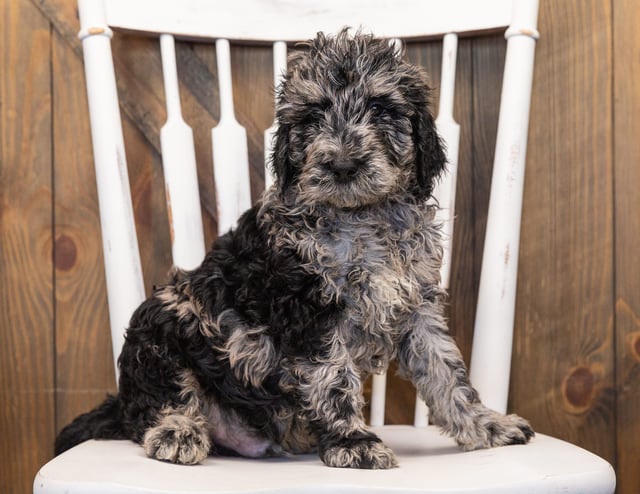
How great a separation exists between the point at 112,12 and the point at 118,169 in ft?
1.23

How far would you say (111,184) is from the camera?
180 centimetres

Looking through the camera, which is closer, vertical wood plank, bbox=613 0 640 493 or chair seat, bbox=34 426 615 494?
chair seat, bbox=34 426 615 494

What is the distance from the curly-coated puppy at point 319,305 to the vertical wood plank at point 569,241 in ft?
2.01

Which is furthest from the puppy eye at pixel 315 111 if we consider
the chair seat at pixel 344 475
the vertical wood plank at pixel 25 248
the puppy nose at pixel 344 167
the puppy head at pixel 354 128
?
the vertical wood plank at pixel 25 248

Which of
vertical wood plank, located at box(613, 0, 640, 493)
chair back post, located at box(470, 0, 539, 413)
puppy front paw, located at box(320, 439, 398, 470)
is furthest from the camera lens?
vertical wood plank, located at box(613, 0, 640, 493)

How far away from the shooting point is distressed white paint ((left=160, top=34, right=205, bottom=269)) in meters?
1.87

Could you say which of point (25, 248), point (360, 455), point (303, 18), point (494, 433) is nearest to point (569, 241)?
point (494, 433)

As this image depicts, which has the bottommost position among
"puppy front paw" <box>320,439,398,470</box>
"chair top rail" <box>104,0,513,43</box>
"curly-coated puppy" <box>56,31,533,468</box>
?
"puppy front paw" <box>320,439,398,470</box>

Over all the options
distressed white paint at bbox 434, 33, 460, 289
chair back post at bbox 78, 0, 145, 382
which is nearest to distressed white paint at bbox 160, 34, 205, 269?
chair back post at bbox 78, 0, 145, 382

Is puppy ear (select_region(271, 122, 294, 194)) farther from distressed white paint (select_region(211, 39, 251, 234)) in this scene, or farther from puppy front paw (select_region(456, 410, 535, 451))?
puppy front paw (select_region(456, 410, 535, 451))

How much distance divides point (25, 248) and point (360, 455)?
3.93 feet

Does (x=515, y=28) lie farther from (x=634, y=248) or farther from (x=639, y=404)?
(x=639, y=404)

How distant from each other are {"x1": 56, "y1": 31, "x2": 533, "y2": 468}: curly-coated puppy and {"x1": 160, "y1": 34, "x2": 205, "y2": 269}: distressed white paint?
253mm

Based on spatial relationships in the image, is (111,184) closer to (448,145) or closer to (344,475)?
(448,145)
